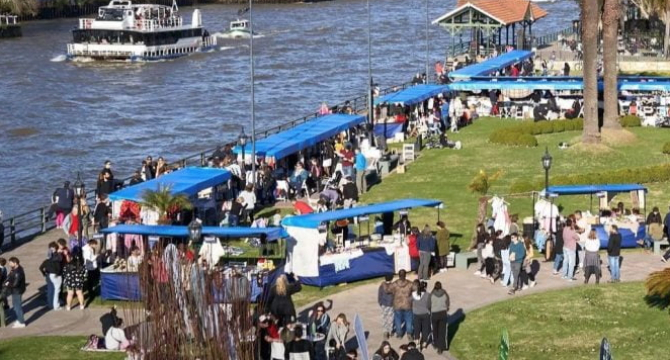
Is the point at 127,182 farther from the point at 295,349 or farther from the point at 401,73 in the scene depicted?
the point at 401,73

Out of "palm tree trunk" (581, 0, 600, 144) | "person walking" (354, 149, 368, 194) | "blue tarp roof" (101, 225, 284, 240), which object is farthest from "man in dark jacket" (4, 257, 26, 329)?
"palm tree trunk" (581, 0, 600, 144)

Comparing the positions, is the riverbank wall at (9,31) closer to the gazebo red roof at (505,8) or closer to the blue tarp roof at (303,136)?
the gazebo red roof at (505,8)

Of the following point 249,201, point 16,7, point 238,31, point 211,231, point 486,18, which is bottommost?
point 249,201

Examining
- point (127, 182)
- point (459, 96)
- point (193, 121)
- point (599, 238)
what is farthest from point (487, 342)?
point (193, 121)

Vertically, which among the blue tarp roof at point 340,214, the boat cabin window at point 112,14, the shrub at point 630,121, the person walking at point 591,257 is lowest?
the person walking at point 591,257

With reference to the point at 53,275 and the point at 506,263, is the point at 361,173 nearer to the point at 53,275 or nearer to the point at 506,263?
the point at 506,263

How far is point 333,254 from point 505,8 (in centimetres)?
4898

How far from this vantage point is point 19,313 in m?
24.5

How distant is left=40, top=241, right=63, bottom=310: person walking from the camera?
25375 millimetres

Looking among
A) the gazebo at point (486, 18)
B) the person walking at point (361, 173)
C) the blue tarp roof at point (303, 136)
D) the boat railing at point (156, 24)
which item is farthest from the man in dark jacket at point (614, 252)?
the boat railing at point (156, 24)

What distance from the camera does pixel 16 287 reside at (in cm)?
2425

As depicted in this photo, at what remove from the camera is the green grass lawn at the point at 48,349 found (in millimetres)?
22447

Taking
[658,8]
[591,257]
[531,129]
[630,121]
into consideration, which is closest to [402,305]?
[591,257]

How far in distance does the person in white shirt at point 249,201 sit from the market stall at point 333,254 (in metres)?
5.11
